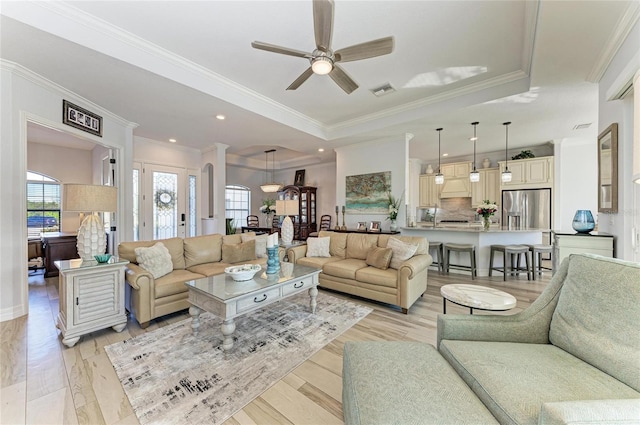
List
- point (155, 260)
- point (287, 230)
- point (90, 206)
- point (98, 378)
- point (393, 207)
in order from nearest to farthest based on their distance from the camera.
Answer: point (98, 378) → point (90, 206) → point (155, 260) → point (287, 230) → point (393, 207)

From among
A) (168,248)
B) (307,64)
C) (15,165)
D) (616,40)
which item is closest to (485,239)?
(616,40)

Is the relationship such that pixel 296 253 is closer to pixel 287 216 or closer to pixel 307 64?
pixel 287 216

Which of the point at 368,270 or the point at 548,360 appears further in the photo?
the point at 368,270

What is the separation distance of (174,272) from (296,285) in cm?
162

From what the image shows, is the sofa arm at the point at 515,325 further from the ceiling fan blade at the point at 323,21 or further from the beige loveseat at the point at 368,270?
the ceiling fan blade at the point at 323,21

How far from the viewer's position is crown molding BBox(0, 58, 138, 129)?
2.78m

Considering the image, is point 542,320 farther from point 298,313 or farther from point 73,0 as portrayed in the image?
point 73,0

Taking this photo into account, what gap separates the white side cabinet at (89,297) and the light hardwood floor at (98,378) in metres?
0.13

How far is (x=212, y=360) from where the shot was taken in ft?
6.85

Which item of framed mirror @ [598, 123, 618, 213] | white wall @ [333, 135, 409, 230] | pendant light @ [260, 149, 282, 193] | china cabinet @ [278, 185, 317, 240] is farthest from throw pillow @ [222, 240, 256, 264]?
framed mirror @ [598, 123, 618, 213]

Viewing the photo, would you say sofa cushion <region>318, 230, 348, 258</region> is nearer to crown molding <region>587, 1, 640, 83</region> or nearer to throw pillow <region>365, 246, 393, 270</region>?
throw pillow <region>365, 246, 393, 270</region>

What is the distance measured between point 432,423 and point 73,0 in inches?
152

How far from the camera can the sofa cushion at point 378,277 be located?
3088 millimetres

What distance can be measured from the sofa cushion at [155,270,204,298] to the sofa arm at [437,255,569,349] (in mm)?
2693
